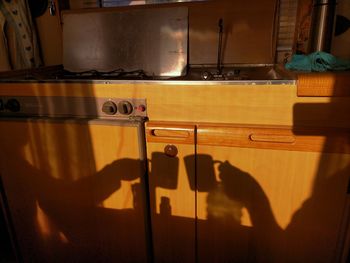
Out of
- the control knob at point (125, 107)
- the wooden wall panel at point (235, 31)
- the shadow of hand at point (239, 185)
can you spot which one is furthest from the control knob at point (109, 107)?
the wooden wall panel at point (235, 31)

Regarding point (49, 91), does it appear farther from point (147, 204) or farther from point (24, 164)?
point (147, 204)

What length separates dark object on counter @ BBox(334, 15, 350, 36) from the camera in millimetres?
1315

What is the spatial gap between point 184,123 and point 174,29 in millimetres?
600

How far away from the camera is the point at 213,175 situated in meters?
0.90

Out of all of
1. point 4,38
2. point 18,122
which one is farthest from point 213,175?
point 4,38

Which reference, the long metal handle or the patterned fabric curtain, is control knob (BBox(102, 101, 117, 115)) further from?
the patterned fabric curtain

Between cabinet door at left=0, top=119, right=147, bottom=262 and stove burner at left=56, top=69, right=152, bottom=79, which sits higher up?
stove burner at left=56, top=69, right=152, bottom=79

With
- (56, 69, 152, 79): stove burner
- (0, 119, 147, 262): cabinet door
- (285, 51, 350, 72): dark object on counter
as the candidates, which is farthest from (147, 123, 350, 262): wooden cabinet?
(56, 69, 152, 79): stove burner

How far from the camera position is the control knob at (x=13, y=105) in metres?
1.02

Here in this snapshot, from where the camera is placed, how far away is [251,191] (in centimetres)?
89

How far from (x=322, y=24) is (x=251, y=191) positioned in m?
0.81

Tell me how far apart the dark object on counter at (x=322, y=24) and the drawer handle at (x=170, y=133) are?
2.42 feet

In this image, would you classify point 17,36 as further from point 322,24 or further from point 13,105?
point 322,24

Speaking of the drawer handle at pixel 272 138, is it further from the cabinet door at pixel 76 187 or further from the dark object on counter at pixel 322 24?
the dark object on counter at pixel 322 24
